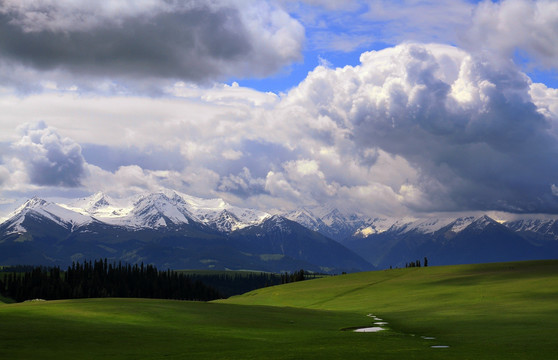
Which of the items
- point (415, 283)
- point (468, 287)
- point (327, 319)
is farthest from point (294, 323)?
point (415, 283)

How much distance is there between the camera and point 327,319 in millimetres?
100938

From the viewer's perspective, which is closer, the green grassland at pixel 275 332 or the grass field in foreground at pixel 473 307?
the green grassland at pixel 275 332

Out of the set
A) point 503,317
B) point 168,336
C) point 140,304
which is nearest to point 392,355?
point 168,336

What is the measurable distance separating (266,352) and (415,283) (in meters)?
144

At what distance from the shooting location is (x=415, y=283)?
19225cm

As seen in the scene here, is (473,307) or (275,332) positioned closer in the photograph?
(275,332)

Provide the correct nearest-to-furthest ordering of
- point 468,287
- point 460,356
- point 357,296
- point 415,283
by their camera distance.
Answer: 1. point 460,356
2. point 468,287
3. point 357,296
4. point 415,283

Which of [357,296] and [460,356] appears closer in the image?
[460,356]

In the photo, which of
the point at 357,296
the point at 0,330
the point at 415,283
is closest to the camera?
the point at 0,330

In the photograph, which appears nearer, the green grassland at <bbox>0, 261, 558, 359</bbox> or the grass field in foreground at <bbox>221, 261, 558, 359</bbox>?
the green grassland at <bbox>0, 261, 558, 359</bbox>

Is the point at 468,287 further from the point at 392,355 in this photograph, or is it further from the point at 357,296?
the point at 392,355

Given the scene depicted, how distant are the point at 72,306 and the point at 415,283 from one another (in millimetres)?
119360

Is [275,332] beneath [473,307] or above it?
beneath

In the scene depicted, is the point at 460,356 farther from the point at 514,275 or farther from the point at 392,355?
the point at 514,275
